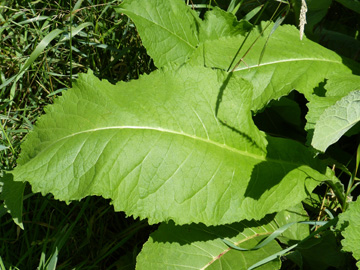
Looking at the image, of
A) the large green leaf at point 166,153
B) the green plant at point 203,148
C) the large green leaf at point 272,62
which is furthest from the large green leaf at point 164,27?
the large green leaf at point 166,153

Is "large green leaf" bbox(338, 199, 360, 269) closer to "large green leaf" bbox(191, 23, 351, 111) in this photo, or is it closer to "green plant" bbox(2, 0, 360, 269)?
"green plant" bbox(2, 0, 360, 269)

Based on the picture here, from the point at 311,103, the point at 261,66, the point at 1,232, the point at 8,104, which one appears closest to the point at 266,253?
the point at 311,103

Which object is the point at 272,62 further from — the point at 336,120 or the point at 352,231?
the point at 352,231

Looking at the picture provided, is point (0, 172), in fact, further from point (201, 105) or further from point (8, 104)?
point (201, 105)

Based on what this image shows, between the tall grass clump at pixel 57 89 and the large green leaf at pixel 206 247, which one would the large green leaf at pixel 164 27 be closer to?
the tall grass clump at pixel 57 89

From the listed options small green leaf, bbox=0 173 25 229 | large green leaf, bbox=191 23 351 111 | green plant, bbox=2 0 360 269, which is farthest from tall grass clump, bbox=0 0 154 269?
large green leaf, bbox=191 23 351 111
